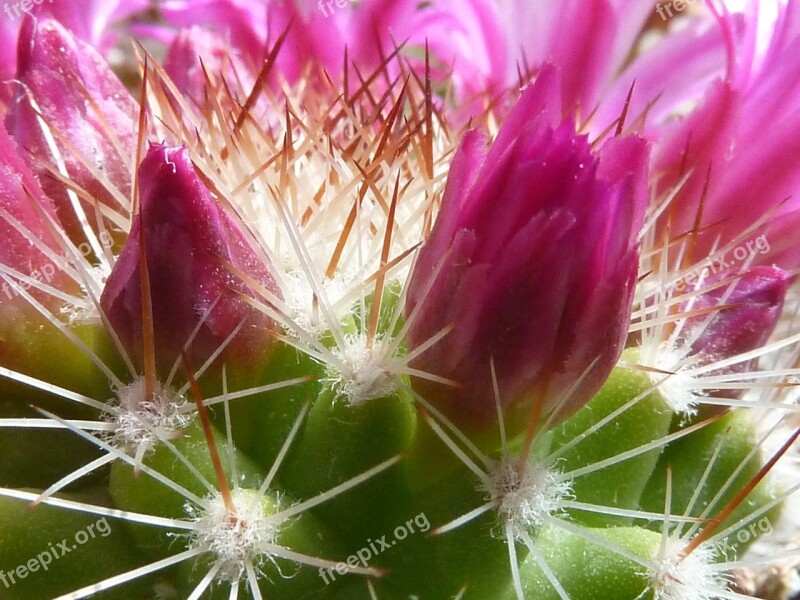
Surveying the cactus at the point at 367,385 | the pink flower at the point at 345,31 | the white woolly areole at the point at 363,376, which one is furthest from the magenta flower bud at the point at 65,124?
the pink flower at the point at 345,31

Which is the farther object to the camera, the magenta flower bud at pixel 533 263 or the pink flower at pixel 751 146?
the pink flower at pixel 751 146

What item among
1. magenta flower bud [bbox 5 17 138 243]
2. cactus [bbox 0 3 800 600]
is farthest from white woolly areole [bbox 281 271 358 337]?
magenta flower bud [bbox 5 17 138 243]

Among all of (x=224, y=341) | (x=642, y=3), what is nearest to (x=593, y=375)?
(x=224, y=341)

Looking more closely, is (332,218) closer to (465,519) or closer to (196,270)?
(196,270)

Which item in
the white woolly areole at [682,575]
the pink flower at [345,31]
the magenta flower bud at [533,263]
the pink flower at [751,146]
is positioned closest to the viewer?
the magenta flower bud at [533,263]

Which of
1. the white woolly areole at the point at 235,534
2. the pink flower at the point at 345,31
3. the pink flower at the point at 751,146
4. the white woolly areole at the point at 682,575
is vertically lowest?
the white woolly areole at the point at 682,575

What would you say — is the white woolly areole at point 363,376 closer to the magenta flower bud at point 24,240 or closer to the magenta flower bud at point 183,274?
the magenta flower bud at point 183,274

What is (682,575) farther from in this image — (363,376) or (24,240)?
(24,240)

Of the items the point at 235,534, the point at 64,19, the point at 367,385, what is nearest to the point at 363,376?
the point at 367,385
